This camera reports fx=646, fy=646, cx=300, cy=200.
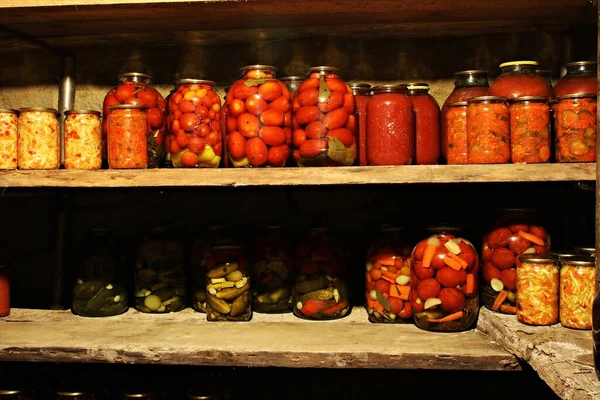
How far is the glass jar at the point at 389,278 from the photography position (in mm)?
1434

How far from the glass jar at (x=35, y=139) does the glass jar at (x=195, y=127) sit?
272mm

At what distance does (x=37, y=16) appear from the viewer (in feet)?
4.78

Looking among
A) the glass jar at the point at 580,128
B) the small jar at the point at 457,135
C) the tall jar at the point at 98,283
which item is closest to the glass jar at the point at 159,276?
the tall jar at the point at 98,283

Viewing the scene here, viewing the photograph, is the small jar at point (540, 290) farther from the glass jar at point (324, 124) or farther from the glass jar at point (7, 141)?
the glass jar at point (7, 141)

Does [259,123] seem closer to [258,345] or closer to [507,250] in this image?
[258,345]

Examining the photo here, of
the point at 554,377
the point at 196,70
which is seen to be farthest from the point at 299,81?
the point at 554,377

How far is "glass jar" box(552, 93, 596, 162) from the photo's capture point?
128 cm

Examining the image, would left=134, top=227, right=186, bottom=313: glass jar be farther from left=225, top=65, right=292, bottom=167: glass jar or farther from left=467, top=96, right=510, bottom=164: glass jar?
left=467, top=96, right=510, bottom=164: glass jar

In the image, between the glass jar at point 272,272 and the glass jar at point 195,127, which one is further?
the glass jar at point 272,272

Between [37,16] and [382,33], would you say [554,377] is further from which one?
[37,16]

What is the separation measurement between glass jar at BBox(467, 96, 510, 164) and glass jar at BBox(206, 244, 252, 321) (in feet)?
1.83

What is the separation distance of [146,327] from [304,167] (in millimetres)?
508

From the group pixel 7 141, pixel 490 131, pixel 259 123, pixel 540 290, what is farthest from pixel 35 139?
pixel 540 290

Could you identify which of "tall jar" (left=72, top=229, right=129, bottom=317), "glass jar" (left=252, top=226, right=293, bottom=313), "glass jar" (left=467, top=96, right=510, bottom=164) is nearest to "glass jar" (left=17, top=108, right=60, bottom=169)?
"tall jar" (left=72, top=229, right=129, bottom=317)
